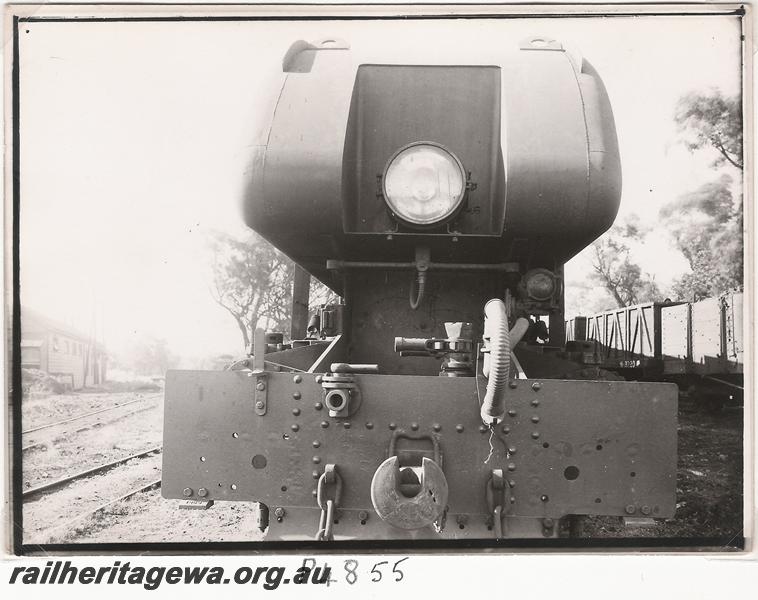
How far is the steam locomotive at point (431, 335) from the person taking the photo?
2.41 metres

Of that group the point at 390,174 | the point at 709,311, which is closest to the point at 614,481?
the point at 390,174

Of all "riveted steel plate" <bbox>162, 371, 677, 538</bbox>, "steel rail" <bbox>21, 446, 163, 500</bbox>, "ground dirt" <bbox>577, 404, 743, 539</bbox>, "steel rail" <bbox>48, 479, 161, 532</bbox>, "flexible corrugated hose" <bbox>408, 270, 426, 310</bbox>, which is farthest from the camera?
"steel rail" <bbox>21, 446, 163, 500</bbox>

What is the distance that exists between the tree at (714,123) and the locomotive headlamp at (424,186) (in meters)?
1.27

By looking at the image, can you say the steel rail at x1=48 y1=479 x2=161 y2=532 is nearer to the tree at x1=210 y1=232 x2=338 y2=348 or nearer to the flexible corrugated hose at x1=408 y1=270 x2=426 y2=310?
the flexible corrugated hose at x1=408 y1=270 x2=426 y2=310

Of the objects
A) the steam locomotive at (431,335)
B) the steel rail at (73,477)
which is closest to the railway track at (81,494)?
the steel rail at (73,477)

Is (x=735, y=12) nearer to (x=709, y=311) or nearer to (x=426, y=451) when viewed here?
(x=426, y=451)

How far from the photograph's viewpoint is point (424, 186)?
2893 mm

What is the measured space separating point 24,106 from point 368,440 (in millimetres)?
2345

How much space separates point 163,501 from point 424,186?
457 centimetres

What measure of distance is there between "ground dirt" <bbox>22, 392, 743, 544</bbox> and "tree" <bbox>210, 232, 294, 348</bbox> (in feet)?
35.6

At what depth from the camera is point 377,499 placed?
224cm

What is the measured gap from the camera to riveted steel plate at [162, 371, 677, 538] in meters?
2.41

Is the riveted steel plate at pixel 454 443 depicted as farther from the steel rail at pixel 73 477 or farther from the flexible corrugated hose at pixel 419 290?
the steel rail at pixel 73 477

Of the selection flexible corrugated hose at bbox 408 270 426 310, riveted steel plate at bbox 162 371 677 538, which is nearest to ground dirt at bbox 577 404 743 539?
riveted steel plate at bbox 162 371 677 538
